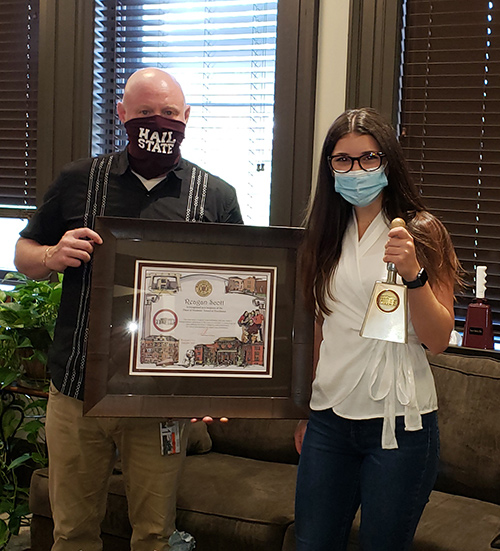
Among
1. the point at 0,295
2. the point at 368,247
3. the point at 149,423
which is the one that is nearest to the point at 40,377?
the point at 0,295

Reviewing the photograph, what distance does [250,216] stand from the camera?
9.59 ft

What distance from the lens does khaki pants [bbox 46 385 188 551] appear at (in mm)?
1705

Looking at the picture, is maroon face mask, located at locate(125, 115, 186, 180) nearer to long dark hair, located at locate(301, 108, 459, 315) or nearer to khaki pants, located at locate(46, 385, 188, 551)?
long dark hair, located at locate(301, 108, 459, 315)

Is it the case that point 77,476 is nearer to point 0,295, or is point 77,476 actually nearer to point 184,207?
point 184,207

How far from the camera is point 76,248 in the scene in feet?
5.09

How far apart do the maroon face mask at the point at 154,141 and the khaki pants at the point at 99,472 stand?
620 millimetres

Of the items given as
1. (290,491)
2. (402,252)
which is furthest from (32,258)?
(290,491)

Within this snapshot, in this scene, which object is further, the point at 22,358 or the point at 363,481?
the point at 22,358

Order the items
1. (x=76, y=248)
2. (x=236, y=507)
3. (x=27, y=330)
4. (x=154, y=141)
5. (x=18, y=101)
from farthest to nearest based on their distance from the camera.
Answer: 1. (x=18, y=101)
2. (x=27, y=330)
3. (x=236, y=507)
4. (x=154, y=141)
5. (x=76, y=248)

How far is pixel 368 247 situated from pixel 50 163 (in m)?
Answer: 2.06

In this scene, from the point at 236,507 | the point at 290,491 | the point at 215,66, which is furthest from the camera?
the point at 215,66

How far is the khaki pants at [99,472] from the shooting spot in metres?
1.71

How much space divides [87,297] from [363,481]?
30.9 inches

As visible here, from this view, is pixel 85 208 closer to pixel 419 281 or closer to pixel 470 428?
pixel 419 281
